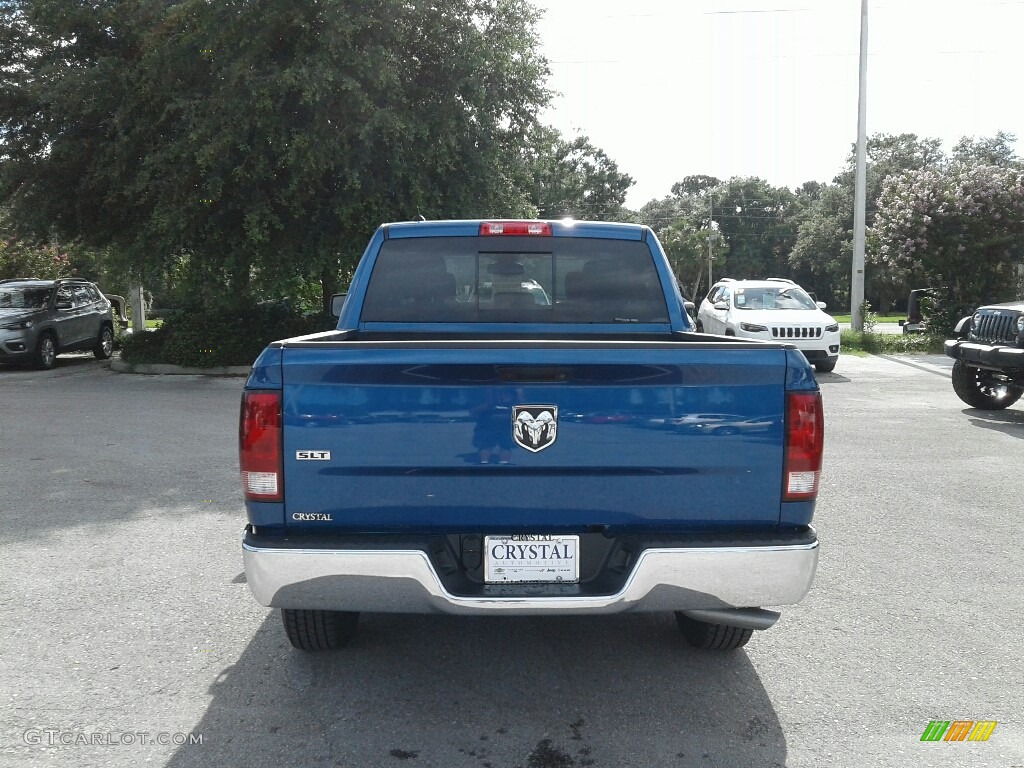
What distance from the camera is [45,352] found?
1809cm

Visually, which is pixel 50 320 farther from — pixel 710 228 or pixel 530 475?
pixel 710 228

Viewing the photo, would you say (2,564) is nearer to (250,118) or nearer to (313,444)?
(313,444)

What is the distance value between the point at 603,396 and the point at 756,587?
35.1 inches

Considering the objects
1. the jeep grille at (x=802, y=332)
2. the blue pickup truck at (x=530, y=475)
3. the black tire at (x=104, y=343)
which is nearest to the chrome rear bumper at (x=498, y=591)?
the blue pickup truck at (x=530, y=475)

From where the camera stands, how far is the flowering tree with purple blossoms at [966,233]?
21.7 metres

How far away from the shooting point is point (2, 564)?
17.9 feet

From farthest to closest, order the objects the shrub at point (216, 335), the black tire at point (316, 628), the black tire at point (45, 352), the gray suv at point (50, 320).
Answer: the black tire at point (45, 352)
the gray suv at point (50, 320)
the shrub at point (216, 335)
the black tire at point (316, 628)

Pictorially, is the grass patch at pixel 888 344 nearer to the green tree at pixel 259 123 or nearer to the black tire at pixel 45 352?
the green tree at pixel 259 123

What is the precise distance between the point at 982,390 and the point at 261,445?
36.8 ft

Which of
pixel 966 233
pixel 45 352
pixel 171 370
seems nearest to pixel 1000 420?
pixel 966 233

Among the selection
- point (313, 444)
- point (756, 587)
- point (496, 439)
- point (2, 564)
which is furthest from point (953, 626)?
point (2, 564)

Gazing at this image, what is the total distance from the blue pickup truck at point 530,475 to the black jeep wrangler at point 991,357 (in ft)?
28.1

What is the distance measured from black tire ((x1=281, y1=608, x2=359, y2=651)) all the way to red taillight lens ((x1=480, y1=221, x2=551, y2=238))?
86.3 inches

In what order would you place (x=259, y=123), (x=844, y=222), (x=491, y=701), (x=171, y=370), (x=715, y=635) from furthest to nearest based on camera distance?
(x=844, y=222) → (x=171, y=370) → (x=259, y=123) → (x=715, y=635) → (x=491, y=701)
